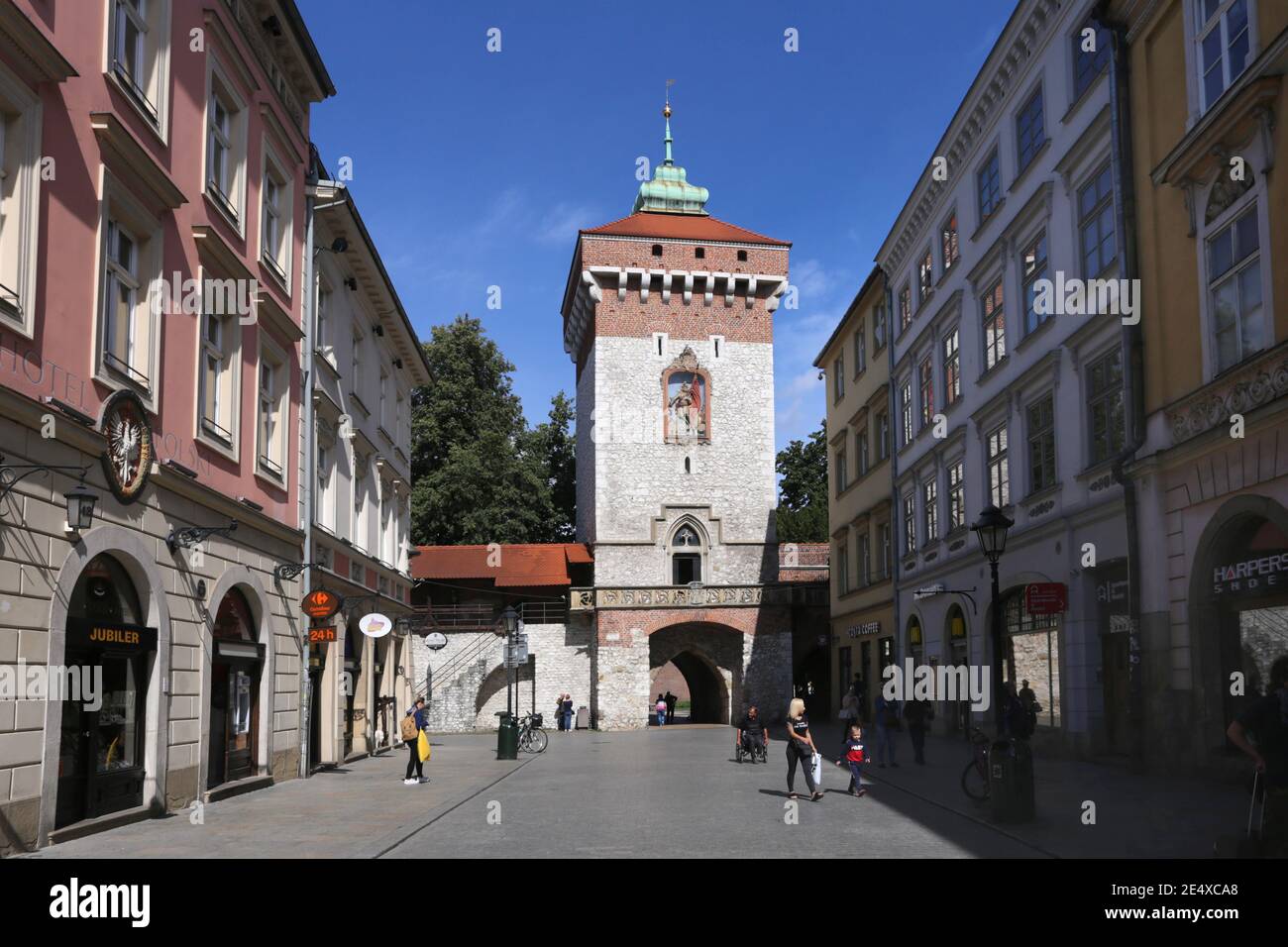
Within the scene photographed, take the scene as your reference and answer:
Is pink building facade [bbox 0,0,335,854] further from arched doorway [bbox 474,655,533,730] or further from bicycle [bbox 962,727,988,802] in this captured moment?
arched doorway [bbox 474,655,533,730]

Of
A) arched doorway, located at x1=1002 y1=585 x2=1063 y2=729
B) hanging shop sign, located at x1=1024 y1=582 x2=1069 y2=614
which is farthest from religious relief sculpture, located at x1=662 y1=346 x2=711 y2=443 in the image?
hanging shop sign, located at x1=1024 y1=582 x2=1069 y2=614

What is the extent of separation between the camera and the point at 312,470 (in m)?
22.5

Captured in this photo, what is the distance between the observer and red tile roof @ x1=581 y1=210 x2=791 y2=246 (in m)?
49.6

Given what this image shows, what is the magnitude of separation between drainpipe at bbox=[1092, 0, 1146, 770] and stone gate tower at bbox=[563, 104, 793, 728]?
28.3 meters

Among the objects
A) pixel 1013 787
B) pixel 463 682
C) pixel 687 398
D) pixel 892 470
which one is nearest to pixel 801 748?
pixel 1013 787

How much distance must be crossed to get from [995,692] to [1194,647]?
3.72 metres

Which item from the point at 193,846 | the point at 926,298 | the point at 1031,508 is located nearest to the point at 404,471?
the point at 926,298

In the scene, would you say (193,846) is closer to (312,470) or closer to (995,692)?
(995,692)

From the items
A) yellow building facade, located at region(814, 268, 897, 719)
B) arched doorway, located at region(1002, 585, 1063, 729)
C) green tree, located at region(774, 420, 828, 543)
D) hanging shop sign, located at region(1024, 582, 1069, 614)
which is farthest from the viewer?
green tree, located at region(774, 420, 828, 543)

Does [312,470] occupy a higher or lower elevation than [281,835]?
higher

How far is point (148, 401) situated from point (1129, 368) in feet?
45.7

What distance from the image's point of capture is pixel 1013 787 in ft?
45.4

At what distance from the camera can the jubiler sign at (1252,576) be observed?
14.6 meters
